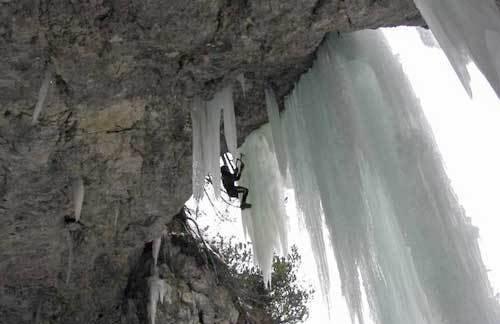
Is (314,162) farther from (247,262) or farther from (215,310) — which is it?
(247,262)

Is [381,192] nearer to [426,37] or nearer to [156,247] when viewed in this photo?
[426,37]

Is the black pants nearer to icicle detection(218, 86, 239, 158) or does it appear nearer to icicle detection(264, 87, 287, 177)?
icicle detection(264, 87, 287, 177)

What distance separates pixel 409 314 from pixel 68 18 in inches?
97.5

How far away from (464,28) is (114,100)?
2.27 m

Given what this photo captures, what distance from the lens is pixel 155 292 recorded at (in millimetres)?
5328

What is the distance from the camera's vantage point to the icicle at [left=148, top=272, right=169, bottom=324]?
524 cm

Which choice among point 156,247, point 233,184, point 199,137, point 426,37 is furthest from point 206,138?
point 156,247

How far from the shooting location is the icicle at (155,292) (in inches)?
206

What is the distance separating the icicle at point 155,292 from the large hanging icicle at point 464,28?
426cm

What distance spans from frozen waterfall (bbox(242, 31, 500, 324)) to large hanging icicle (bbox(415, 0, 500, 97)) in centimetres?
104

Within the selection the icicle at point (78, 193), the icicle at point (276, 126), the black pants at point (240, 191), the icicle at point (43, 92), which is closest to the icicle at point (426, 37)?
the icicle at point (276, 126)

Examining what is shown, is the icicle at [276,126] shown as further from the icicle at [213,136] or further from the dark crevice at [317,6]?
the dark crevice at [317,6]

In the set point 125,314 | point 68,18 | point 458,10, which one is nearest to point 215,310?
point 125,314

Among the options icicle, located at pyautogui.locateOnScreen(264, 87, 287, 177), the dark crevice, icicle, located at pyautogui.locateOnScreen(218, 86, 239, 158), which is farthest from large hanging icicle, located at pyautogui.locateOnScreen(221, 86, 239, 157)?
the dark crevice
